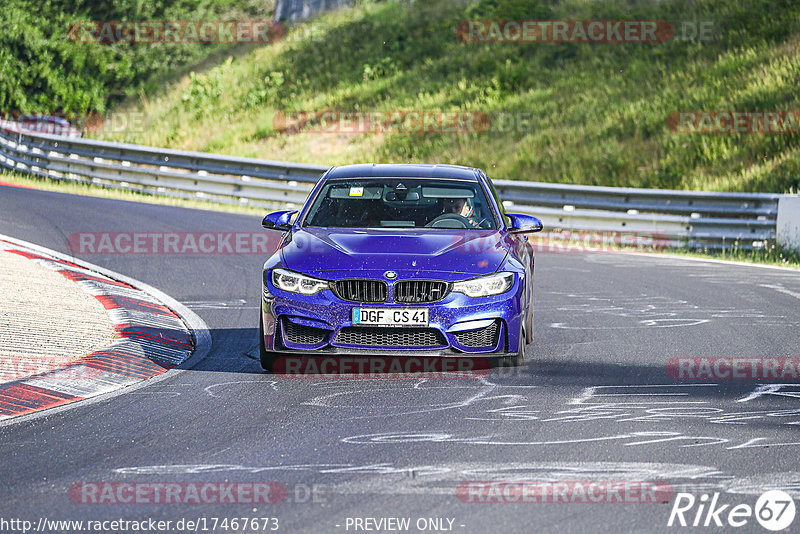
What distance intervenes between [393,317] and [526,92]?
27226 mm

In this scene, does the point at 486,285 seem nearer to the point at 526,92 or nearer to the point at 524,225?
the point at 524,225

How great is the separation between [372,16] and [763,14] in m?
17.0

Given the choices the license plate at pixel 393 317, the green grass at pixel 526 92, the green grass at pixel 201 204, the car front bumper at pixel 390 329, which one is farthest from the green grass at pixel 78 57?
the license plate at pixel 393 317

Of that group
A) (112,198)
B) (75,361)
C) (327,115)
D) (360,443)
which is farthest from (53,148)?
(360,443)

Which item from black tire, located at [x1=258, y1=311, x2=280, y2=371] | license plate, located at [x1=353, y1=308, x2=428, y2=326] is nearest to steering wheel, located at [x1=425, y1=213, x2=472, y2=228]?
license plate, located at [x1=353, y1=308, x2=428, y2=326]

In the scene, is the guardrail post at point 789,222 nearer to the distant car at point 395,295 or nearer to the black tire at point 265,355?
the distant car at point 395,295

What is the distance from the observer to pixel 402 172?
993 cm

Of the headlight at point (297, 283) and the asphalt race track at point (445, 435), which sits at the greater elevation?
the headlight at point (297, 283)

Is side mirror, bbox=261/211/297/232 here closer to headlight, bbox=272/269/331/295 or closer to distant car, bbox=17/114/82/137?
headlight, bbox=272/269/331/295

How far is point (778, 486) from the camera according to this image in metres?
5.44

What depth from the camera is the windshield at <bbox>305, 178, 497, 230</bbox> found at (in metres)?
9.33

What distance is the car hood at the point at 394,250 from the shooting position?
8242 millimetres

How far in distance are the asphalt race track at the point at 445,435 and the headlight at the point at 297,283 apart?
0.65 meters

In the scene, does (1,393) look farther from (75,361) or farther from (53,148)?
(53,148)
